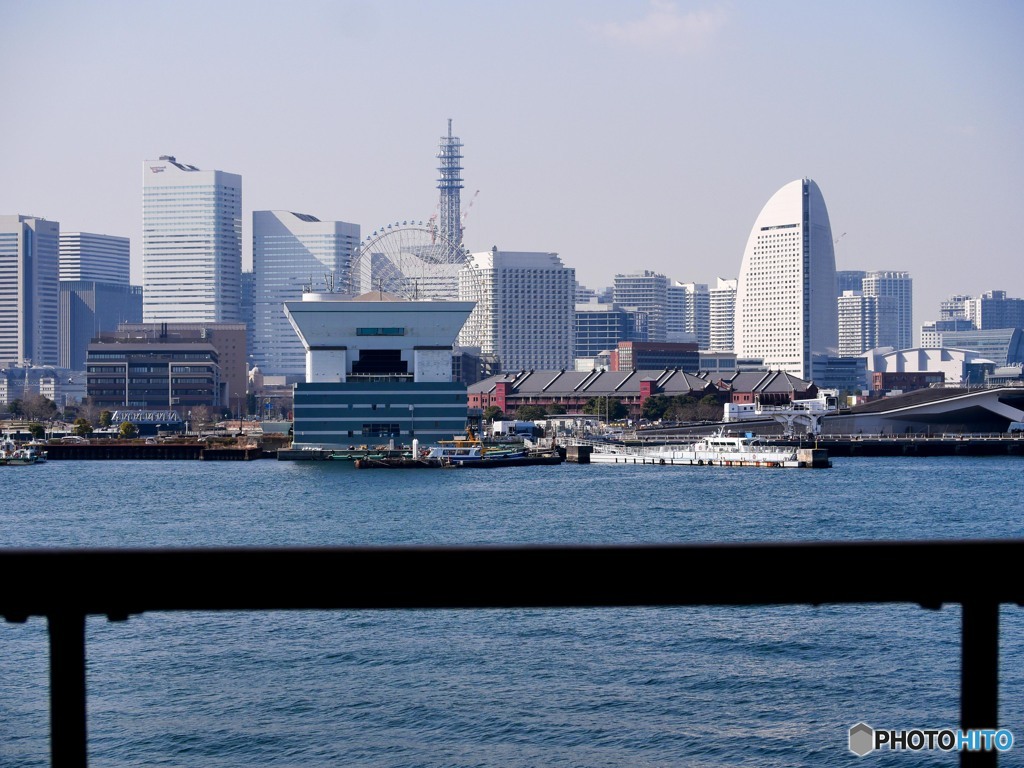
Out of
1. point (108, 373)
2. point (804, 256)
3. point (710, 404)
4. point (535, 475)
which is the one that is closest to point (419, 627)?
point (535, 475)

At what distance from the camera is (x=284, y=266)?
472 feet

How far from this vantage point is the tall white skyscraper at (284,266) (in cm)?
14162

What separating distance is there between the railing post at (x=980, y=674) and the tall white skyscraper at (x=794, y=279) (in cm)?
11318

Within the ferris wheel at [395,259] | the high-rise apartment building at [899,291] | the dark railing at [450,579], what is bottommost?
the dark railing at [450,579]

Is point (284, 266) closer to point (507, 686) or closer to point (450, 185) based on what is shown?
point (450, 185)

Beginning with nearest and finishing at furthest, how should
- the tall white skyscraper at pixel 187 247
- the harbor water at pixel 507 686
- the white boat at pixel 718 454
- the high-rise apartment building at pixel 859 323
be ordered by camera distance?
1. the harbor water at pixel 507 686
2. the white boat at pixel 718 454
3. the tall white skyscraper at pixel 187 247
4. the high-rise apartment building at pixel 859 323

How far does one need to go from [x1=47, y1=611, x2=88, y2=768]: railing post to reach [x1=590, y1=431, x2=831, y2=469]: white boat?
41.6 m

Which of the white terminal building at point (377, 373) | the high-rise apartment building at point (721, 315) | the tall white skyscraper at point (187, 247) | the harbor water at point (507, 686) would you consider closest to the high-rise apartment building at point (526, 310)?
the tall white skyscraper at point (187, 247)

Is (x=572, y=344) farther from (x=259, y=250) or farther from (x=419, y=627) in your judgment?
(x=419, y=627)

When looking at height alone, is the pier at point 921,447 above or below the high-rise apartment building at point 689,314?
below

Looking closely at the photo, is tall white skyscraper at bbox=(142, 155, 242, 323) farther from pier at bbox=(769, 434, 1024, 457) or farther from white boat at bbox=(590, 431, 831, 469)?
pier at bbox=(769, 434, 1024, 457)

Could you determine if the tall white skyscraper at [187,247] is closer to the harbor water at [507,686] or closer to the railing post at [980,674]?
the harbor water at [507,686]

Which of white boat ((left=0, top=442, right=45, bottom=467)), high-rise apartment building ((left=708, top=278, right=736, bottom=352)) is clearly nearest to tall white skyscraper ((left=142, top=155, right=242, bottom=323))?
high-rise apartment building ((left=708, top=278, right=736, bottom=352))

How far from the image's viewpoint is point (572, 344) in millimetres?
123000
